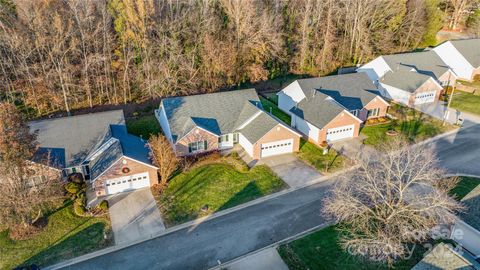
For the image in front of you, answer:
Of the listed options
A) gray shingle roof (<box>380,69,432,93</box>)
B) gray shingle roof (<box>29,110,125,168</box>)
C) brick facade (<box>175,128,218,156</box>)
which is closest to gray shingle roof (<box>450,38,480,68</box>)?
gray shingle roof (<box>380,69,432,93</box>)

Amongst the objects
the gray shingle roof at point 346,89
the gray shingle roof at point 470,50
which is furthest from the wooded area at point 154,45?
the gray shingle roof at point 470,50

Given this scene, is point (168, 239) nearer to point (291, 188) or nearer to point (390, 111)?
point (291, 188)

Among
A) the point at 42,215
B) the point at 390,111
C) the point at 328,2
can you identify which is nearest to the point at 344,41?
the point at 328,2

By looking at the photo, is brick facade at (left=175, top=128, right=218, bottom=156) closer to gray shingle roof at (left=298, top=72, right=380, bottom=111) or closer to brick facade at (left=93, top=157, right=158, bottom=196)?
brick facade at (left=93, top=157, right=158, bottom=196)

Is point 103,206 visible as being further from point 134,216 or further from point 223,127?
point 223,127

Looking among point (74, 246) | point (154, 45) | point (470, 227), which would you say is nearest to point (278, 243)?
point (470, 227)

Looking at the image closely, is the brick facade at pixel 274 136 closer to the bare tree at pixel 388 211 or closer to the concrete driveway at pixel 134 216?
the concrete driveway at pixel 134 216
